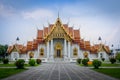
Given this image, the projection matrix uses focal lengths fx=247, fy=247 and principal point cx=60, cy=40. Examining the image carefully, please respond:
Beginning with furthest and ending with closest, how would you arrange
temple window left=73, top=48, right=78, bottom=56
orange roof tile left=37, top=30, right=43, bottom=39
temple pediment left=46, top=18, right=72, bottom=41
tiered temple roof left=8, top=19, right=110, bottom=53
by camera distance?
orange roof tile left=37, top=30, right=43, bottom=39
tiered temple roof left=8, top=19, right=110, bottom=53
temple window left=73, top=48, right=78, bottom=56
temple pediment left=46, top=18, right=72, bottom=41

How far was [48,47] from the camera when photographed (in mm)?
59969

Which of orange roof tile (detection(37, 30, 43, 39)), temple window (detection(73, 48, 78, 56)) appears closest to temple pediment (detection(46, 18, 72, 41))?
temple window (detection(73, 48, 78, 56))

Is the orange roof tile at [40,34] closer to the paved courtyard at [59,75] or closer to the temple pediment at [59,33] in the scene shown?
the temple pediment at [59,33]

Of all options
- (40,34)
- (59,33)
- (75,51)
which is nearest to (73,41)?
(75,51)

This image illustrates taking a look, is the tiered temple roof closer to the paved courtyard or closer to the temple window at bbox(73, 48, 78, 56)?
the temple window at bbox(73, 48, 78, 56)

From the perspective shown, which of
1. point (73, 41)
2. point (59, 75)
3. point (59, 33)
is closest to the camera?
point (59, 75)

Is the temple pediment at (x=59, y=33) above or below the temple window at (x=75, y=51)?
above

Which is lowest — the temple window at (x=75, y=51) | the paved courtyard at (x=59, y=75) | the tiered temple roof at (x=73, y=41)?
the paved courtyard at (x=59, y=75)

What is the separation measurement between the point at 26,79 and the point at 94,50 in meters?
46.8

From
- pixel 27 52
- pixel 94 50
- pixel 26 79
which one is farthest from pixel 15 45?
pixel 26 79

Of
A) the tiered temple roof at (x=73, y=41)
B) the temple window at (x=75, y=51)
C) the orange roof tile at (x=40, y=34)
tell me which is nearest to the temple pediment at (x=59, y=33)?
the tiered temple roof at (x=73, y=41)

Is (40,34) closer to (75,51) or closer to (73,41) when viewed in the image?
(73,41)

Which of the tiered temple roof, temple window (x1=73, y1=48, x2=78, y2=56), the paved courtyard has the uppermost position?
the tiered temple roof

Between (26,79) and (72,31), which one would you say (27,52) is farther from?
(26,79)
